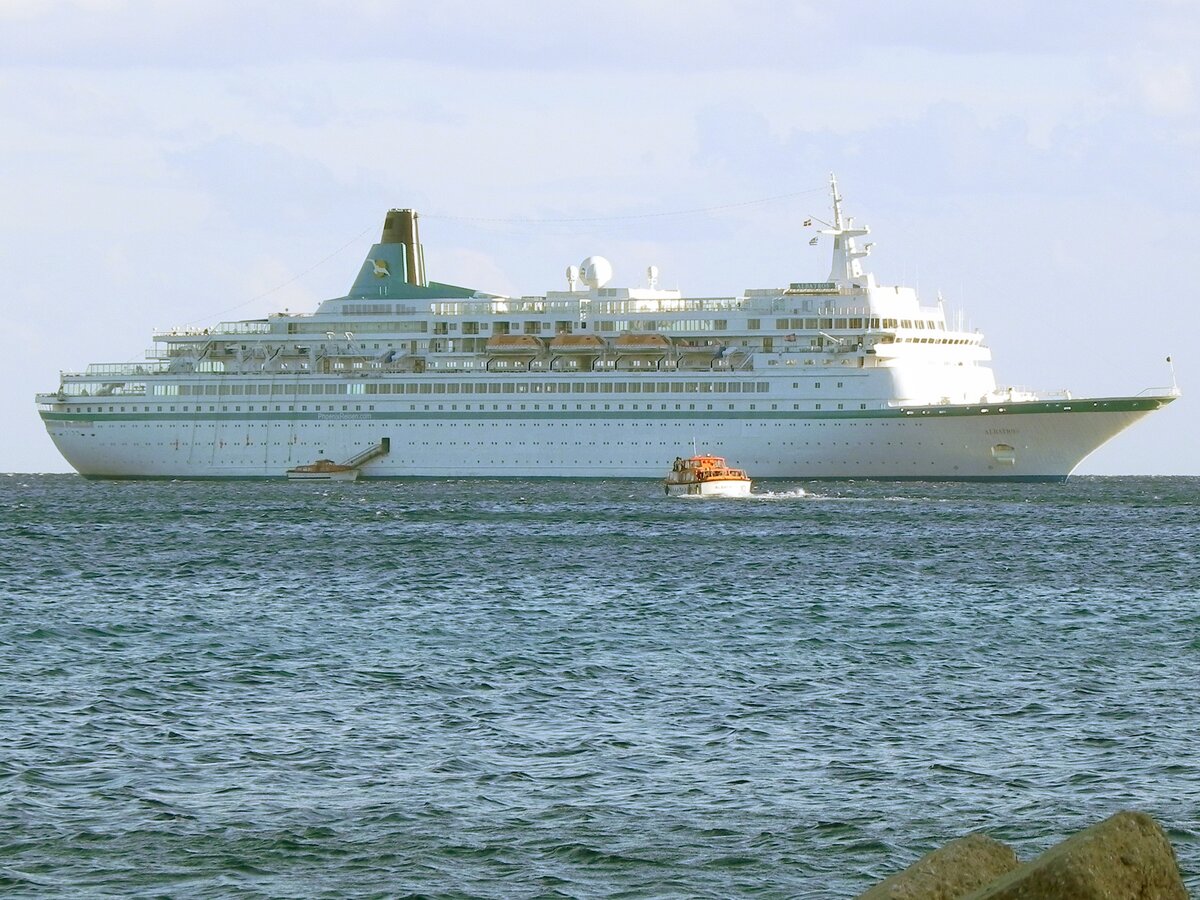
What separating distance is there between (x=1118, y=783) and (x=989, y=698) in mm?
5017

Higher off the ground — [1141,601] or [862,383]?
[862,383]

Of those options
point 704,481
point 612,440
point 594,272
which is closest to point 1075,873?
point 704,481

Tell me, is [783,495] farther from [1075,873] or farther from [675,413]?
[1075,873]

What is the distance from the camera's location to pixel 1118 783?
54.6ft

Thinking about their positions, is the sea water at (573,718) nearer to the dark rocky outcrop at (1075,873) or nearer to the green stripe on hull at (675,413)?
the dark rocky outcrop at (1075,873)

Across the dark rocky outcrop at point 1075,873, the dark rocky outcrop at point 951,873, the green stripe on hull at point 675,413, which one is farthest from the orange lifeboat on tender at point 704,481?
the dark rocky outcrop at point 1075,873

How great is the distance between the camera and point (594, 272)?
92375 millimetres

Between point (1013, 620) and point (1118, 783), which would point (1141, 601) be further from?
point (1118, 783)

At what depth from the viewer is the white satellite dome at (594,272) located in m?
92.4

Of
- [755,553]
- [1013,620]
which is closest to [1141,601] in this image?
[1013,620]

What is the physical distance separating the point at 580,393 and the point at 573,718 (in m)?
64.0

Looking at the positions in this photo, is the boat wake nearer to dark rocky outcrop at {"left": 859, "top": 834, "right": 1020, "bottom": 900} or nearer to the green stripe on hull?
the green stripe on hull

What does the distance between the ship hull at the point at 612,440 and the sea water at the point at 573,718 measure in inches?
1408

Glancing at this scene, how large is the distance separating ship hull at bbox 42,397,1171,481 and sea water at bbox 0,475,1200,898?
35775 mm
